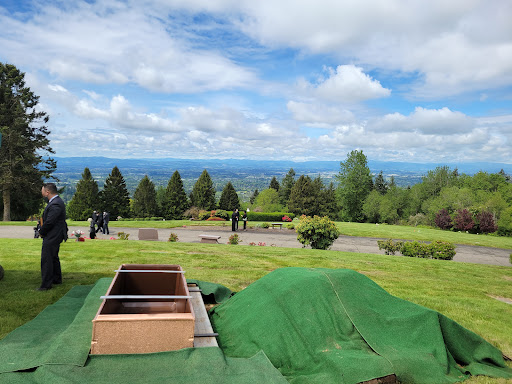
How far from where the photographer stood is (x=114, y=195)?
63.8 meters

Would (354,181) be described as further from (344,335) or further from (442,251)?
(344,335)

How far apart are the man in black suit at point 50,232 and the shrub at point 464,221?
4099cm

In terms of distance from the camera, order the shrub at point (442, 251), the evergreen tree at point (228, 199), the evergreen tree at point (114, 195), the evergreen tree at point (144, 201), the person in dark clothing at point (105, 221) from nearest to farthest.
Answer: the shrub at point (442, 251) → the person in dark clothing at point (105, 221) → the evergreen tree at point (114, 195) → the evergreen tree at point (144, 201) → the evergreen tree at point (228, 199)

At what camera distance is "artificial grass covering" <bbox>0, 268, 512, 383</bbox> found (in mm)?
4109

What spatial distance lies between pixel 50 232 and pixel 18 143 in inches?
1342

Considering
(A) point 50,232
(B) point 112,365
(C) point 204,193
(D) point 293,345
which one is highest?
(C) point 204,193

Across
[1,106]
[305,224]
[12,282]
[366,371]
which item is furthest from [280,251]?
[1,106]

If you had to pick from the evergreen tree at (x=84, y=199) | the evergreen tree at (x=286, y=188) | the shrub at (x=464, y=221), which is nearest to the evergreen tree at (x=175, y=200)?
the evergreen tree at (x=84, y=199)

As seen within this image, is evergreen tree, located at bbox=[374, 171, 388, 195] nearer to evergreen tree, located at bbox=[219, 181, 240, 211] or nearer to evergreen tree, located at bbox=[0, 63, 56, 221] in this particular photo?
evergreen tree, located at bbox=[219, 181, 240, 211]

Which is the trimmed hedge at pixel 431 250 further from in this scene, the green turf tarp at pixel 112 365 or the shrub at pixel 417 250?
the green turf tarp at pixel 112 365

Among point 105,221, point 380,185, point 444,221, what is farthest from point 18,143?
point 380,185

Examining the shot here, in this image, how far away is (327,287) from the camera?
573 cm

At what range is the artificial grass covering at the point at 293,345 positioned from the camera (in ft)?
13.5

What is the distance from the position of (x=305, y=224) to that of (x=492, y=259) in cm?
1220
